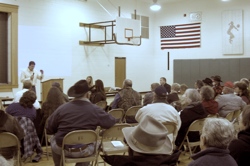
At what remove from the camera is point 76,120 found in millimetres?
3623

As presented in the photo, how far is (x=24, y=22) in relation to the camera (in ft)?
36.9

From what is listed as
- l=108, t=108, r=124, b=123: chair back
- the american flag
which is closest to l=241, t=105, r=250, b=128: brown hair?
l=108, t=108, r=124, b=123: chair back

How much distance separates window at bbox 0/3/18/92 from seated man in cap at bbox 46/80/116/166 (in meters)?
7.78

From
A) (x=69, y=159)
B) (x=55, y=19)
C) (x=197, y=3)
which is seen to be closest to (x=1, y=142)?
(x=69, y=159)

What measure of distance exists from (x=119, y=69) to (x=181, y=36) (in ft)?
12.6

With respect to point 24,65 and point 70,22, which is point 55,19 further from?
point 24,65

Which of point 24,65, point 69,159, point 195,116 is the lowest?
point 69,159

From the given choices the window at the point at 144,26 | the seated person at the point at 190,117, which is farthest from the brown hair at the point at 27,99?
the window at the point at 144,26

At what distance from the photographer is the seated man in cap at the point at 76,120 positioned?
3.59 metres

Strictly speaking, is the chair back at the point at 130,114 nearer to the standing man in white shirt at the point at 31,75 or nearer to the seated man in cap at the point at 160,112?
the seated man in cap at the point at 160,112

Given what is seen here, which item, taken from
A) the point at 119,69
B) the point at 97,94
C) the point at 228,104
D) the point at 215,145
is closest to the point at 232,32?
the point at 119,69

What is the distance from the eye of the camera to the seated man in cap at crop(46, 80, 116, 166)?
359 centimetres

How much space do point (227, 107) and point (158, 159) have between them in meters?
4.19

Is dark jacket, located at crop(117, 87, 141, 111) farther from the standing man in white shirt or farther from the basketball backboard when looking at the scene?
the basketball backboard
